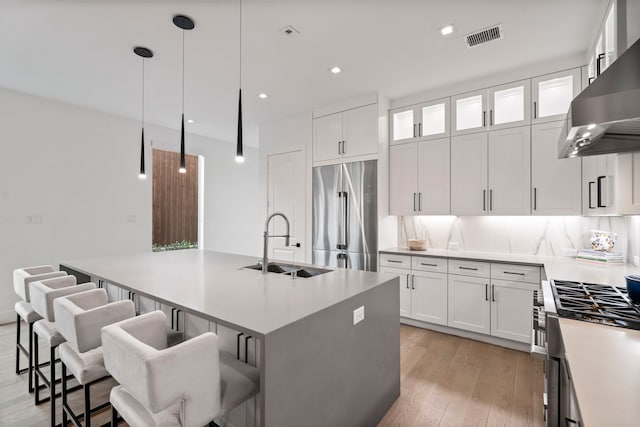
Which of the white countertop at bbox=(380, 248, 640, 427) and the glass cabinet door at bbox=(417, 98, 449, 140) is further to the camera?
the glass cabinet door at bbox=(417, 98, 449, 140)

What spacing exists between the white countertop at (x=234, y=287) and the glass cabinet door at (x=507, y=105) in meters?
2.38

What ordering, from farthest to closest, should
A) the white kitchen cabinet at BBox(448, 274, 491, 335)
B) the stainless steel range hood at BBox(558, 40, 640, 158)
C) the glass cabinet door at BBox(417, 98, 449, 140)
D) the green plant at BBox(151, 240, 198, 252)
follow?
the green plant at BBox(151, 240, 198, 252), the glass cabinet door at BBox(417, 98, 449, 140), the white kitchen cabinet at BBox(448, 274, 491, 335), the stainless steel range hood at BBox(558, 40, 640, 158)

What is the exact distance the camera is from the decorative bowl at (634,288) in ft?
4.91

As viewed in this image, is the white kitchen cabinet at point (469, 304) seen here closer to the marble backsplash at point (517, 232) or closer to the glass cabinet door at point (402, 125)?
the marble backsplash at point (517, 232)

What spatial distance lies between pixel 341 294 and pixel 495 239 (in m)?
2.76

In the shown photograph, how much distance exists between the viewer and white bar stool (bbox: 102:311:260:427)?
38.4 inches

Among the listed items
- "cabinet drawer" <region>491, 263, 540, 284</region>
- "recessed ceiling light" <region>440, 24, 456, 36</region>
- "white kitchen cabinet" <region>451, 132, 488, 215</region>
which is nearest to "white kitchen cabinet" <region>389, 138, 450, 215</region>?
"white kitchen cabinet" <region>451, 132, 488, 215</region>

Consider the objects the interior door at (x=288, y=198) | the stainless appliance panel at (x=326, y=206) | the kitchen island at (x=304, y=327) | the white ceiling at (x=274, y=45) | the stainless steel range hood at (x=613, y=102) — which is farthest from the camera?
the interior door at (x=288, y=198)

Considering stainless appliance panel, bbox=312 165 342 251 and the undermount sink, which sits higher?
stainless appliance panel, bbox=312 165 342 251

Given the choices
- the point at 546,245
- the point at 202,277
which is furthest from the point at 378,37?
the point at 546,245

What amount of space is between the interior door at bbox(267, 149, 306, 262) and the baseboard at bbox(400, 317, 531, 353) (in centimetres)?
182

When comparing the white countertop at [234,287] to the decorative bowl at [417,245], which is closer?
the white countertop at [234,287]

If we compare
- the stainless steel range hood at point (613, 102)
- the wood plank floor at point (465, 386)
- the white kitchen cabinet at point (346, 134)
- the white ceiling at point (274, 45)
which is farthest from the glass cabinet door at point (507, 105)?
the wood plank floor at point (465, 386)

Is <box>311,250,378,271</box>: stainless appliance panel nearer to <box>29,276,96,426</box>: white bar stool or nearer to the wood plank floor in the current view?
the wood plank floor
